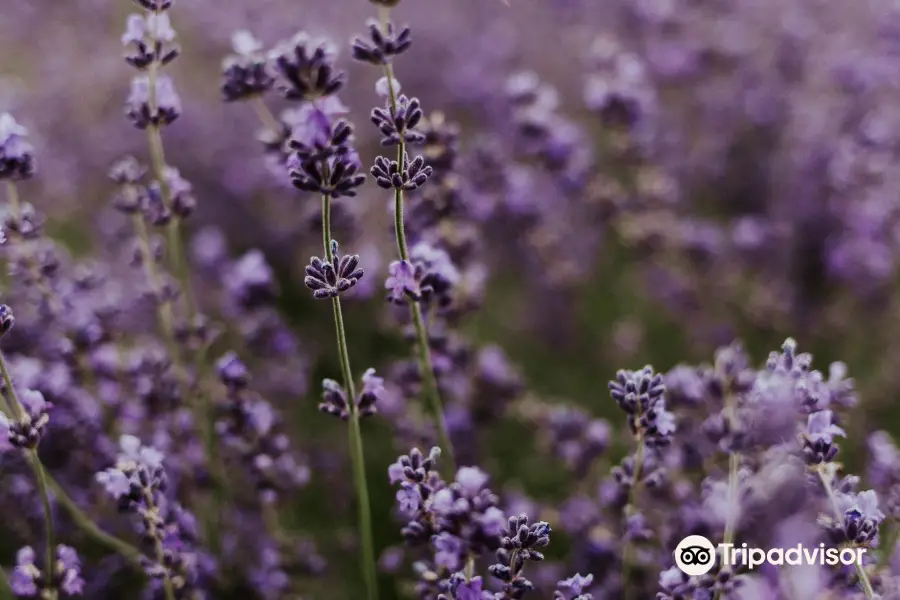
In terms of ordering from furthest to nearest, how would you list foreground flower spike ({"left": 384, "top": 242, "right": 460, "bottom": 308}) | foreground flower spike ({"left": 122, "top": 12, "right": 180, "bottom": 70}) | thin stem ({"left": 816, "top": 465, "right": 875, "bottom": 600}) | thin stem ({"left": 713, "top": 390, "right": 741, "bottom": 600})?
foreground flower spike ({"left": 122, "top": 12, "right": 180, "bottom": 70}) < foreground flower spike ({"left": 384, "top": 242, "right": 460, "bottom": 308}) < thin stem ({"left": 713, "top": 390, "right": 741, "bottom": 600}) < thin stem ({"left": 816, "top": 465, "right": 875, "bottom": 600})

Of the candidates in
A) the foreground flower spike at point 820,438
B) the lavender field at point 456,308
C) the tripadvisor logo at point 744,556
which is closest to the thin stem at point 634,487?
the lavender field at point 456,308

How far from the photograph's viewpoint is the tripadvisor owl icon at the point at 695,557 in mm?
1684

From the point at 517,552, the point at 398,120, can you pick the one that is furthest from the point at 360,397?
the point at 398,120

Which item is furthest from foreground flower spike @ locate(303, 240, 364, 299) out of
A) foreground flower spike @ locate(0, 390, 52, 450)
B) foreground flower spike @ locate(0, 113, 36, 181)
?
foreground flower spike @ locate(0, 113, 36, 181)

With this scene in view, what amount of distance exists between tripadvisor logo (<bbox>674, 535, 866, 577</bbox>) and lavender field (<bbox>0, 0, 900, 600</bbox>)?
2 centimetres

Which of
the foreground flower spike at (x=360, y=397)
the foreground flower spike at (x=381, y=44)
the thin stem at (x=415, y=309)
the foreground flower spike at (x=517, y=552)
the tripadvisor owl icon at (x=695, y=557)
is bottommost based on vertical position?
the foreground flower spike at (x=517, y=552)

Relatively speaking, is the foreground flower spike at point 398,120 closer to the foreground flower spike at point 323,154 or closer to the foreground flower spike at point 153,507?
the foreground flower spike at point 323,154

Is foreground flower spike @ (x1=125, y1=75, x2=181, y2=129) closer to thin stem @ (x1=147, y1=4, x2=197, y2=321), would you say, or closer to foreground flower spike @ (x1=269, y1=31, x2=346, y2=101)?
thin stem @ (x1=147, y1=4, x2=197, y2=321)

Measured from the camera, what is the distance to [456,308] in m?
2.51

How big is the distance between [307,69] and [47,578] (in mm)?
1250

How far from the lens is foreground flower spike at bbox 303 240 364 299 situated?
1.61 metres

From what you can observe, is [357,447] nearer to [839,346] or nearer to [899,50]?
[839,346]

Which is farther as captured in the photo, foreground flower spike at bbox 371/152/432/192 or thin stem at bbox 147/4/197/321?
thin stem at bbox 147/4/197/321

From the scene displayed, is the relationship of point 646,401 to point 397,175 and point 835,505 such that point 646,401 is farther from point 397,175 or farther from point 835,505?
point 397,175
